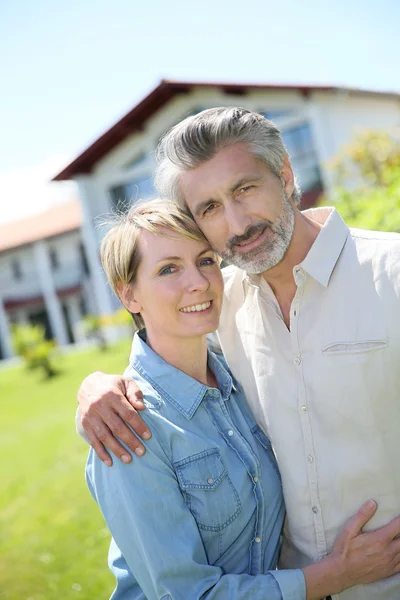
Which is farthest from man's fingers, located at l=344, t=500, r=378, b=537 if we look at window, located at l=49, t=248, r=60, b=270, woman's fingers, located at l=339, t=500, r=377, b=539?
window, located at l=49, t=248, r=60, b=270

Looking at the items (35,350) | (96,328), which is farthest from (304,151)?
(35,350)

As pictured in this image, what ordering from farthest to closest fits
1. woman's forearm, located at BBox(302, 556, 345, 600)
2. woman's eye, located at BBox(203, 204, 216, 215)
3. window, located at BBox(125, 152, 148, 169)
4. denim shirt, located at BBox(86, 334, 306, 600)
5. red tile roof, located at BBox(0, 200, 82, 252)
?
red tile roof, located at BBox(0, 200, 82, 252) → window, located at BBox(125, 152, 148, 169) → woman's eye, located at BBox(203, 204, 216, 215) → woman's forearm, located at BBox(302, 556, 345, 600) → denim shirt, located at BBox(86, 334, 306, 600)

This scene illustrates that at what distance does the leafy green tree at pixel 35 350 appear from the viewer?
18328mm

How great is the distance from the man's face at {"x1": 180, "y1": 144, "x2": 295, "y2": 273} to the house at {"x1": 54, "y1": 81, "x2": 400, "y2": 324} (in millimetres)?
15621

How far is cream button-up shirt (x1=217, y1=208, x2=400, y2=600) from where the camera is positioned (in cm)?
211

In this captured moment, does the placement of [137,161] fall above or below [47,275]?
above

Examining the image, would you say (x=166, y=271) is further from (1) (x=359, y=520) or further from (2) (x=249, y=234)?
(1) (x=359, y=520)

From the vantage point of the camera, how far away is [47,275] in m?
30.6

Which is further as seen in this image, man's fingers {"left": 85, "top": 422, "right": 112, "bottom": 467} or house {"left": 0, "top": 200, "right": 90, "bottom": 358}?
house {"left": 0, "top": 200, "right": 90, "bottom": 358}

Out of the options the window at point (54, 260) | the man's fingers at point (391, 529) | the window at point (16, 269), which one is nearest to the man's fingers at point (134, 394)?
the man's fingers at point (391, 529)

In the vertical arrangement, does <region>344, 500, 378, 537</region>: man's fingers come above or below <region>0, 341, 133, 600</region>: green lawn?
above

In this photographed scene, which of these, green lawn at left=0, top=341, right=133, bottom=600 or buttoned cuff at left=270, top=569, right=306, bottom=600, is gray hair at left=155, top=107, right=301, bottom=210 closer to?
buttoned cuff at left=270, top=569, right=306, bottom=600

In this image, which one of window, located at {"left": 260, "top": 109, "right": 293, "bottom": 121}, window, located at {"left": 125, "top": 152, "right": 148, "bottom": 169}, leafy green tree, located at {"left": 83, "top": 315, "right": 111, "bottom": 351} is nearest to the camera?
window, located at {"left": 260, "top": 109, "right": 293, "bottom": 121}

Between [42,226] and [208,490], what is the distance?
→ 100 ft
